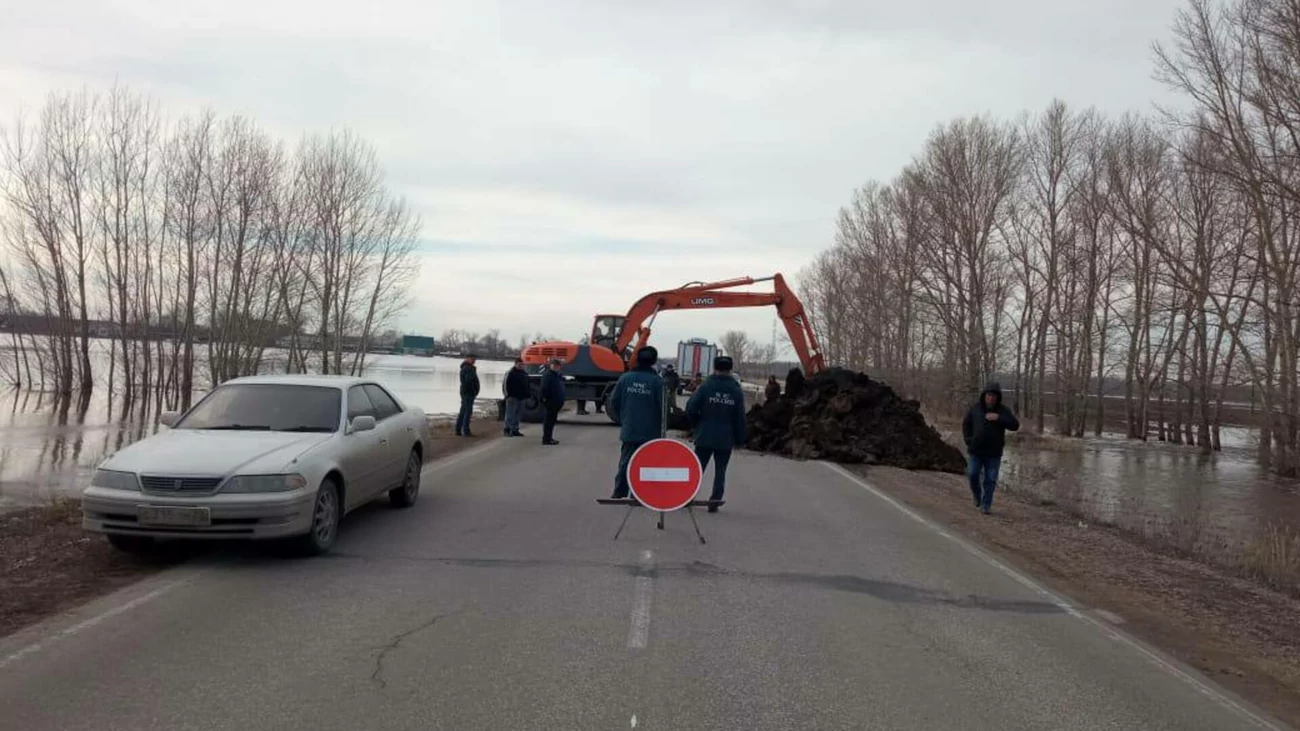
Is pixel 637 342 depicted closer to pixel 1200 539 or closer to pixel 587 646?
pixel 1200 539

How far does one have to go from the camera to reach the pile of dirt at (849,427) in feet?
60.7

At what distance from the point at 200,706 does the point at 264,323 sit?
34.4 m

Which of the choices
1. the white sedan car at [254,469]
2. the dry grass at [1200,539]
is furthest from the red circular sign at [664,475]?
the dry grass at [1200,539]

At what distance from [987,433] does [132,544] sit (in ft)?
31.4

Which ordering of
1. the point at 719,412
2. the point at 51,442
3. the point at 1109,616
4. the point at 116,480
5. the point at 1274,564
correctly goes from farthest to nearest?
the point at 51,442 → the point at 719,412 → the point at 1274,564 → the point at 116,480 → the point at 1109,616

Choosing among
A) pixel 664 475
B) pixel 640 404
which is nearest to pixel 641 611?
pixel 664 475

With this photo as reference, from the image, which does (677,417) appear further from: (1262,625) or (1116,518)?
(1262,625)

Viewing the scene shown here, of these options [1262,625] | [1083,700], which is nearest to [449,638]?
[1083,700]

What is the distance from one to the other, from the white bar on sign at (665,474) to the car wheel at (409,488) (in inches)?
116

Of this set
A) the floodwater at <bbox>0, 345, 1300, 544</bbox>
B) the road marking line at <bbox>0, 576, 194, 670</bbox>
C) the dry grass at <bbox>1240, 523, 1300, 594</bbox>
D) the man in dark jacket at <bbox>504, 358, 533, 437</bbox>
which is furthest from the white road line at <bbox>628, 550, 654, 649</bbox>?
the man in dark jacket at <bbox>504, 358, 533, 437</bbox>

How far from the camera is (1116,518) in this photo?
1462 centimetres

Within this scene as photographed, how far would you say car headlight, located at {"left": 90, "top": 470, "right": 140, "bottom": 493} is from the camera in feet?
23.0

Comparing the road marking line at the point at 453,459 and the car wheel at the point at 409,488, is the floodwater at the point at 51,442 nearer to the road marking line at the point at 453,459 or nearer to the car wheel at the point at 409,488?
the road marking line at the point at 453,459

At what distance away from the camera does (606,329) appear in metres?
27.9
